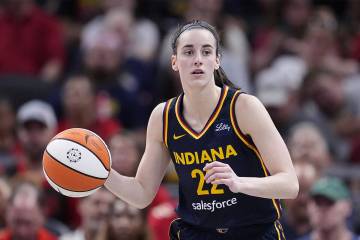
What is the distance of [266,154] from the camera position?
197 inches

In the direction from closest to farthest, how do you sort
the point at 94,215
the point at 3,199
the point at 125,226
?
the point at 125,226 < the point at 94,215 < the point at 3,199

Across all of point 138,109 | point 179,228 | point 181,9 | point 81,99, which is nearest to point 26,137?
point 81,99

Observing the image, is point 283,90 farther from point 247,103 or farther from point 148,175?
point 247,103

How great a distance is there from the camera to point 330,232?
7.10 metres

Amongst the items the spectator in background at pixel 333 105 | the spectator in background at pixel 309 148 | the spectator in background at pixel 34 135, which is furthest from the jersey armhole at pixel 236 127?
the spectator in background at pixel 333 105

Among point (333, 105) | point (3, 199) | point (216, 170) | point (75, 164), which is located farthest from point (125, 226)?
point (333, 105)

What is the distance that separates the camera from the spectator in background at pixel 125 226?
24.8 ft

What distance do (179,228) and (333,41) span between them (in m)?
6.19

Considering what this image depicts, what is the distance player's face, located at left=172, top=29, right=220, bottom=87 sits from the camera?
199 inches

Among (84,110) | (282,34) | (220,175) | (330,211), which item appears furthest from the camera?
(282,34)

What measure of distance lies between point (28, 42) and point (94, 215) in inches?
147

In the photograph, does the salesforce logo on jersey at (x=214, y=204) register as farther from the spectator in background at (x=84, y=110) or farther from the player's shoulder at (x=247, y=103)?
the spectator in background at (x=84, y=110)

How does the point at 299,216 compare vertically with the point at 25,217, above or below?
above

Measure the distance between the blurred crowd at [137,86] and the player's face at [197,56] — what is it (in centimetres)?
276
